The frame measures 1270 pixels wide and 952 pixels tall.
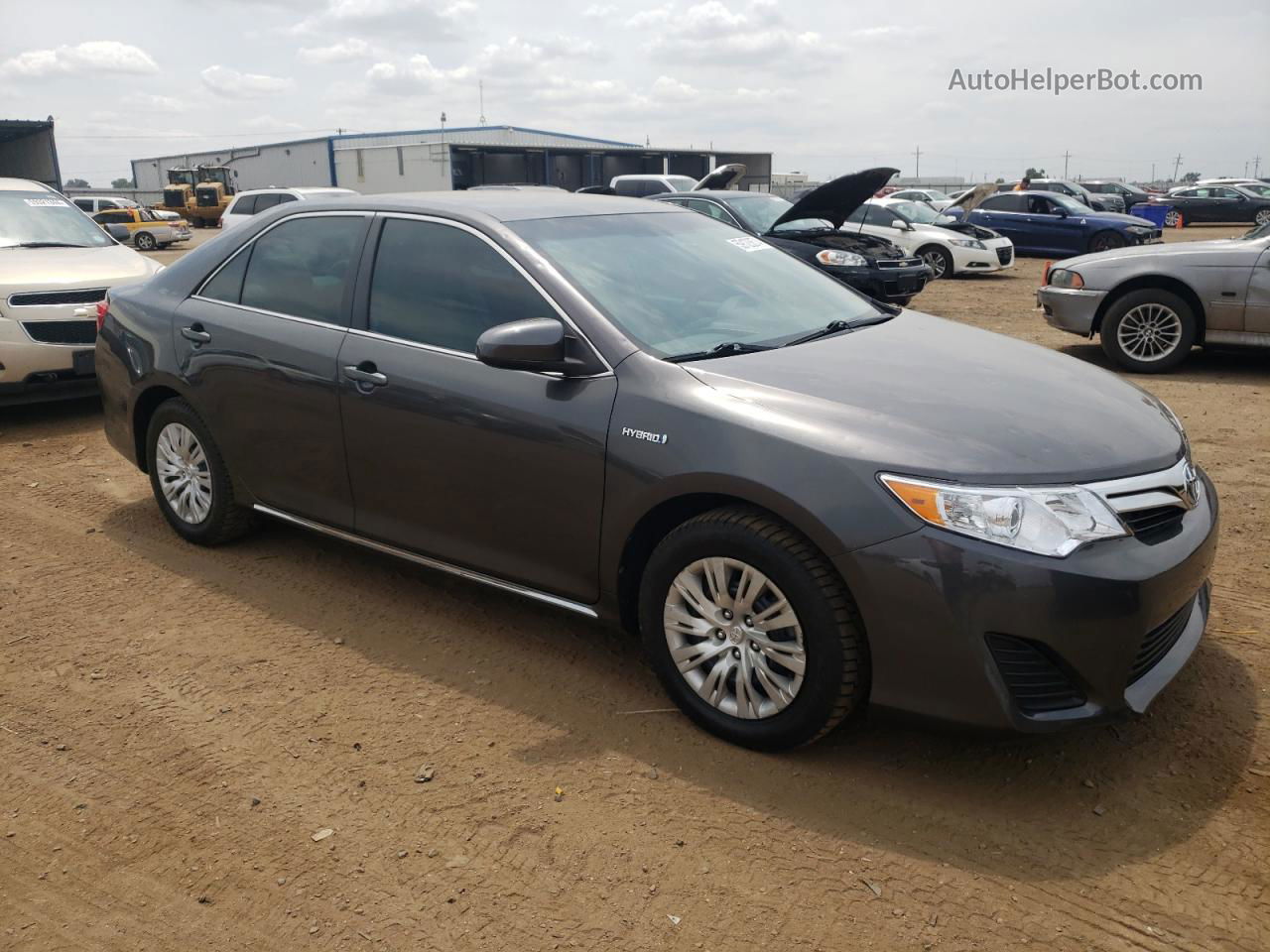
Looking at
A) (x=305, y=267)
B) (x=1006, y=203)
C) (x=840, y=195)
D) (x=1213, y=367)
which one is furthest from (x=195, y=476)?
(x=1006, y=203)

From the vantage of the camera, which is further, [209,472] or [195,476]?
[195,476]

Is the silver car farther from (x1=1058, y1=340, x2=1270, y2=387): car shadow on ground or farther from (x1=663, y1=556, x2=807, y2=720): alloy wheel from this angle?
(x1=663, y1=556, x2=807, y2=720): alloy wheel

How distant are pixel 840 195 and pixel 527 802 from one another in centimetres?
783

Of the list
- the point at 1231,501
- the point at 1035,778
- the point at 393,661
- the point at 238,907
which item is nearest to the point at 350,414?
the point at 393,661

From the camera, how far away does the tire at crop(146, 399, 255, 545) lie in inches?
186

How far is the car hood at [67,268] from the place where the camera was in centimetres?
735

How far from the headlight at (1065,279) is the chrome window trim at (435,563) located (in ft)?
23.5

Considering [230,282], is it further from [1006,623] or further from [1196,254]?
[1196,254]

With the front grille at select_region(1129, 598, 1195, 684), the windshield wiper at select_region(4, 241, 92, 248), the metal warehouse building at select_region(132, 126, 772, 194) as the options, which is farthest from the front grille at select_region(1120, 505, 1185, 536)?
the metal warehouse building at select_region(132, 126, 772, 194)

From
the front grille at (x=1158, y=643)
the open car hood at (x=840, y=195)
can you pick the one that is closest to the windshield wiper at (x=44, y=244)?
the open car hood at (x=840, y=195)

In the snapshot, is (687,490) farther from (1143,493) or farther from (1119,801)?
(1119,801)

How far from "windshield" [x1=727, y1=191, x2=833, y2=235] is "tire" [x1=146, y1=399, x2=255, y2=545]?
27.7ft

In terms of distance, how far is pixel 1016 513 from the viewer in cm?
273

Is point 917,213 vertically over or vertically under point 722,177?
under
